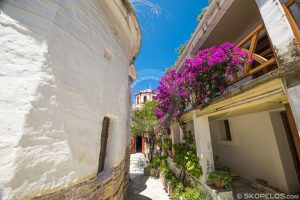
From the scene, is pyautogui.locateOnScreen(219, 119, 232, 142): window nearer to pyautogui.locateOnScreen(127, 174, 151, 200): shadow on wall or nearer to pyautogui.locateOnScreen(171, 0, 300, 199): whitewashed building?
pyautogui.locateOnScreen(171, 0, 300, 199): whitewashed building

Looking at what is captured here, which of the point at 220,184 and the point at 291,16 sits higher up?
the point at 291,16

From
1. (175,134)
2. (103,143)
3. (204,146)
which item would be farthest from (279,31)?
(175,134)

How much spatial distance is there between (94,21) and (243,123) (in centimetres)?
745

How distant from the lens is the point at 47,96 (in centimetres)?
239

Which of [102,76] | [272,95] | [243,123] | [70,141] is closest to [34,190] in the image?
[70,141]

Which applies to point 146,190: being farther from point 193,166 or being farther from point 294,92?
point 294,92

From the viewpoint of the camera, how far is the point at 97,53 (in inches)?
150

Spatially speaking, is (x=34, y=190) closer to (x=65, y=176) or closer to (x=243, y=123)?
(x=65, y=176)

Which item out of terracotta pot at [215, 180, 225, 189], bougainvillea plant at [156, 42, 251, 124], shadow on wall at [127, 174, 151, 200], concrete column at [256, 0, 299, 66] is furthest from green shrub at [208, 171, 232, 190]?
concrete column at [256, 0, 299, 66]

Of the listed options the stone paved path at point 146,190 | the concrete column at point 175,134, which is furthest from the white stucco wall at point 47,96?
the concrete column at point 175,134

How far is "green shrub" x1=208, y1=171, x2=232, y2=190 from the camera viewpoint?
14.9ft

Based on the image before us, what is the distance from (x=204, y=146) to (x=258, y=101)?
279 centimetres

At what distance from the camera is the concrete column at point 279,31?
2.62m

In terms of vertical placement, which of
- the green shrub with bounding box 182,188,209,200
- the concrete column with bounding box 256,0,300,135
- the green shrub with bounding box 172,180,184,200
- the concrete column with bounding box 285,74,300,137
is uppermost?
the concrete column with bounding box 256,0,300,135
